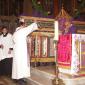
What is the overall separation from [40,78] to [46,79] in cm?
45

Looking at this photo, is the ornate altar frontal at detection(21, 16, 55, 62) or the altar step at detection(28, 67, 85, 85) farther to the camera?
the ornate altar frontal at detection(21, 16, 55, 62)

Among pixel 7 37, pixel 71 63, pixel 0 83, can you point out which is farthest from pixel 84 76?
pixel 7 37

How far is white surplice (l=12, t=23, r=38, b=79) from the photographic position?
21.8 ft

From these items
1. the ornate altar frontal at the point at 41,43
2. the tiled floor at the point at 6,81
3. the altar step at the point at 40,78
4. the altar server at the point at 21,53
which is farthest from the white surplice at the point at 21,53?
the ornate altar frontal at the point at 41,43

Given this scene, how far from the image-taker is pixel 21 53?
6.73 meters

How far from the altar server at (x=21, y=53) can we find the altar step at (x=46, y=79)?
0.90 ft

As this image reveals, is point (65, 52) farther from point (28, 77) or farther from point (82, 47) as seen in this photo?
point (28, 77)

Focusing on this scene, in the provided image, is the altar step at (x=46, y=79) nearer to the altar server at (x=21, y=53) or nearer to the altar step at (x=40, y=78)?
the altar step at (x=40, y=78)

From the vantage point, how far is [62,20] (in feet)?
28.4

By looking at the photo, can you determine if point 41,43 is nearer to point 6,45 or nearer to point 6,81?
point 6,45

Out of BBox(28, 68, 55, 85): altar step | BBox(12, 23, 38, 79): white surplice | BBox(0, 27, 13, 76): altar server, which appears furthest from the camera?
BBox(0, 27, 13, 76): altar server

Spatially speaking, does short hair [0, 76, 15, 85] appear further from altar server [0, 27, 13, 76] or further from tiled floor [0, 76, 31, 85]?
altar server [0, 27, 13, 76]

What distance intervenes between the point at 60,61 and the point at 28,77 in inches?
50.4

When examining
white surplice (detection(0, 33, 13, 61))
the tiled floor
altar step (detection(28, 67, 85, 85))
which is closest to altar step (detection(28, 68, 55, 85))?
altar step (detection(28, 67, 85, 85))
